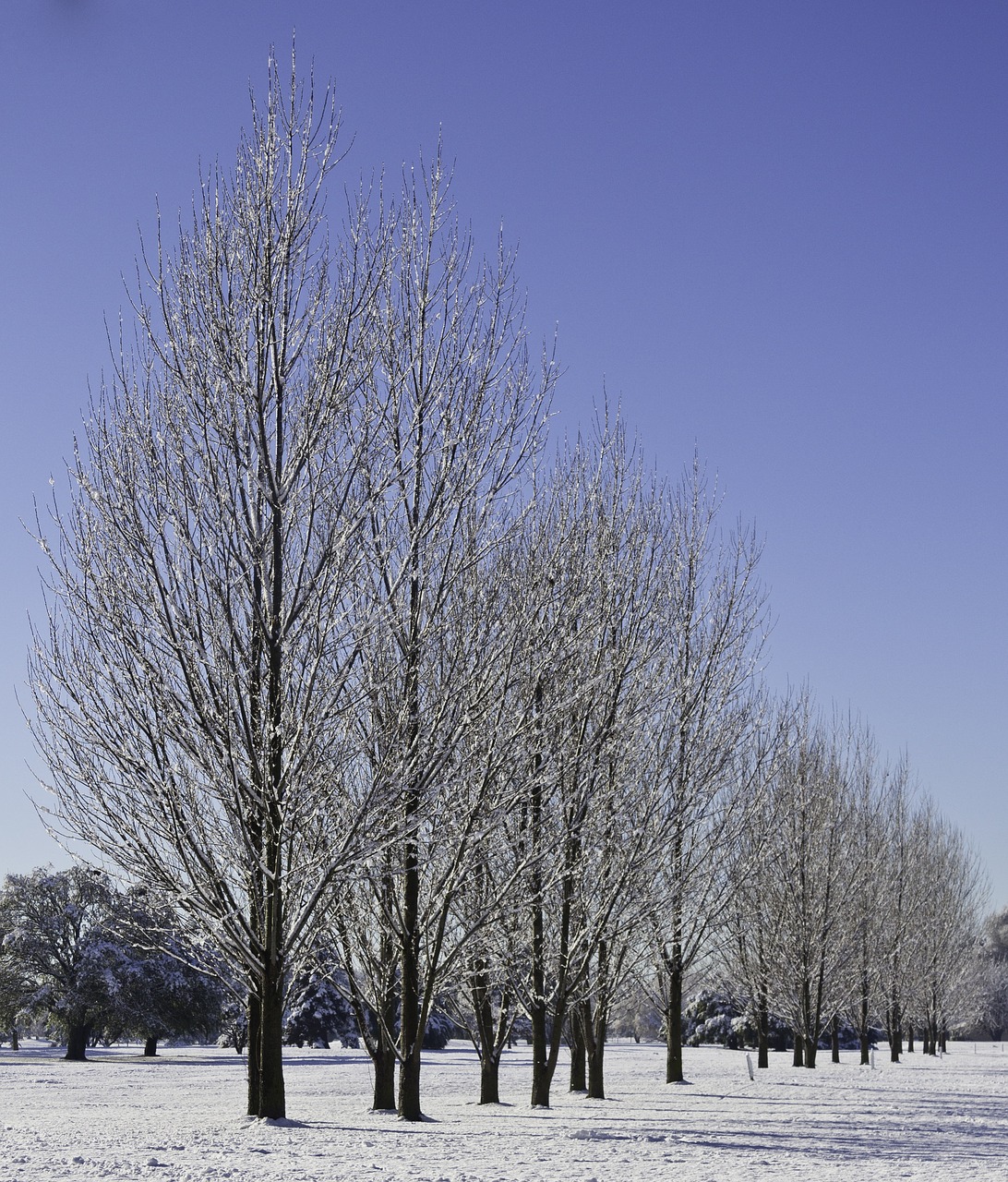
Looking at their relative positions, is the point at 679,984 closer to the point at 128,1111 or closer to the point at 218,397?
the point at 128,1111

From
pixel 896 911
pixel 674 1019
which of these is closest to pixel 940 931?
pixel 896 911

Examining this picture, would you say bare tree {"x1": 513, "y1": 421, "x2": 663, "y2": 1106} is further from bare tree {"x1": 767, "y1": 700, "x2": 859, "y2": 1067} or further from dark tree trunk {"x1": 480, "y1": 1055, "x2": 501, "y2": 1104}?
bare tree {"x1": 767, "y1": 700, "x2": 859, "y2": 1067}

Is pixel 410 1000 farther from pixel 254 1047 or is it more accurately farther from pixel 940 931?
pixel 940 931

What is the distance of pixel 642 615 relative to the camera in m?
17.4

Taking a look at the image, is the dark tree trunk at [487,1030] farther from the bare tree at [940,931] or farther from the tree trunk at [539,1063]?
the bare tree at [940,931]

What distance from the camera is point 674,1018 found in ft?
72.3

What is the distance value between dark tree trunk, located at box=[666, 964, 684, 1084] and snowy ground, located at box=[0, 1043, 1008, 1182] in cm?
50

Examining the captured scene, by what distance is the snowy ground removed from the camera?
26.5ft

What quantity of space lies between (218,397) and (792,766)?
22950mm

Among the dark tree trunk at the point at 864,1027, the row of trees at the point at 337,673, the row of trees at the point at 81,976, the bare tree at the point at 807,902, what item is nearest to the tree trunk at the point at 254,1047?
the row of trees at the point at 337,673

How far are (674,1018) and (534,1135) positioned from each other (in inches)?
455

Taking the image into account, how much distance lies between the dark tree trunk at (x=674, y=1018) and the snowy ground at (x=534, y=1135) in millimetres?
504

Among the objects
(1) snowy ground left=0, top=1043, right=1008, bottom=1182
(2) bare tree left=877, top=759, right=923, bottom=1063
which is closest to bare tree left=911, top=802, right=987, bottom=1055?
(2) bare tree left=877, top=759, right=923, bottom=1063

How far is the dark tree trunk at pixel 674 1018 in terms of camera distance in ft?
68.0
